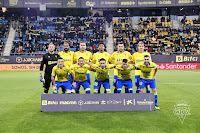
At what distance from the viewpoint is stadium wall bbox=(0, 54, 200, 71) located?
2944 centimetres

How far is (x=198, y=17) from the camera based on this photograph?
133 ft

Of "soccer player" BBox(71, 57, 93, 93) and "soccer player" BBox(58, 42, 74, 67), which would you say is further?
"soccer player" BBox(58, 42, 74, 67)

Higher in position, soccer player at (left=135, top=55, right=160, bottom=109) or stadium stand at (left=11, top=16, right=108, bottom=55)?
stadium stand at (left=11, top=16, right=108, bottom=55)

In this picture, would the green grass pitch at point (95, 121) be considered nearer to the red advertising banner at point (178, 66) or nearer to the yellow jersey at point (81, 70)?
the yellow jersey at point (81, 70)

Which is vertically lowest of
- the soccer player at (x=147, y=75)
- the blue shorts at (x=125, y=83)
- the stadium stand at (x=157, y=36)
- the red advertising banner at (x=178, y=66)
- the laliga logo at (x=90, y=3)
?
the red advertising banner at (x=178, y=66)

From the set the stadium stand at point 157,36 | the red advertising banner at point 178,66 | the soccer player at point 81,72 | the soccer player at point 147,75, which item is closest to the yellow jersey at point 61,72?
the soccer player at point 81,72

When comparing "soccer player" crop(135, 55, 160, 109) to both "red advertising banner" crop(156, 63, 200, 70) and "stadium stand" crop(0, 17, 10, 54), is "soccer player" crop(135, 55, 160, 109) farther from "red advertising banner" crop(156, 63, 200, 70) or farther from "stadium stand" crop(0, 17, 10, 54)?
"stadium stand" crop(0, 17, 10, 54)

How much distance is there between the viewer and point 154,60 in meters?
29.4

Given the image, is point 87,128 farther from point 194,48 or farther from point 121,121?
point 194,48

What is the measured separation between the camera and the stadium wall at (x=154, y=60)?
29.4 meters

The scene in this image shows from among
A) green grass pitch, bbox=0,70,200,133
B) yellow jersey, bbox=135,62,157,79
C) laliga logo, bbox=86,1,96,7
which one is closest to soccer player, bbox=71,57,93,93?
green grass pitch, bbox=0,70,200,133

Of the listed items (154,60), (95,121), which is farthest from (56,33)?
(95,121)

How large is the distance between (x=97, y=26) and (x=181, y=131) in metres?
34.0

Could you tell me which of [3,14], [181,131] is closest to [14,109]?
[181,131]
